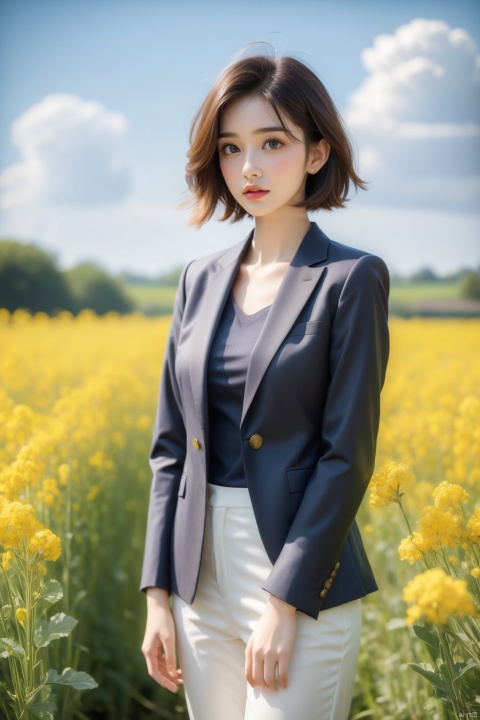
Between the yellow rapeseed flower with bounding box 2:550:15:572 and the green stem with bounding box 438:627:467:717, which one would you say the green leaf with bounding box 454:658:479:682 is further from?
the yellow rapeseed flower with bounding box 2:550:15:572

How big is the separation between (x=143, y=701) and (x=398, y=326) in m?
5.04

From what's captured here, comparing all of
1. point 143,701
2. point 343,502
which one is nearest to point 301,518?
point 343,502

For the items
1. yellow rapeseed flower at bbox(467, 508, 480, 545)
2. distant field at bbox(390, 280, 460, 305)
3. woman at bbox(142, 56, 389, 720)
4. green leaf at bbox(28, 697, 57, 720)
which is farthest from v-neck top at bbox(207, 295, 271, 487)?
distant field at bbox(390, 280, 460, 305)

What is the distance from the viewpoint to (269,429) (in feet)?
4.65

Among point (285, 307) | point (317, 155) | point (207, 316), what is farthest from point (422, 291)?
point (285, 307)

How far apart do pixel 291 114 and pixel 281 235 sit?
0.26 metres

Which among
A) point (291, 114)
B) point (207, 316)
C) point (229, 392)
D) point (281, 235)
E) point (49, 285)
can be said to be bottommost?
point (49, 285)

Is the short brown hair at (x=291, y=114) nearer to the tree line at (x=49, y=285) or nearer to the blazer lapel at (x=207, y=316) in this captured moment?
the blazer lapel at (x=207, y=316)

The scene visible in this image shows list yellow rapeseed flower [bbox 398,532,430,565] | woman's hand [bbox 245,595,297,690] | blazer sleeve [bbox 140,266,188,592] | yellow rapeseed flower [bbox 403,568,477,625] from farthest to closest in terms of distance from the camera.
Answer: blazer sleeve [bbox 140,266,188,592], yellow rapeseed flower [bbox 398,532,430,565], woman's hand [bbox 245,595,297,690], yellow rapeseed flower [bbox 403,568,477,625]

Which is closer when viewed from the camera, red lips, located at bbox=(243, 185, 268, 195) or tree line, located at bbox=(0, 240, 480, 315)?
red lips, located at bbox=(243, 185, 268, 195)

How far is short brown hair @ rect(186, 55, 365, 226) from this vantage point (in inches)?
59.4

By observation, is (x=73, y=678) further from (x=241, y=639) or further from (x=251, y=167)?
(x=251, y=167)

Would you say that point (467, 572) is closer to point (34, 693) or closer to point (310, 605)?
point (310, 605)

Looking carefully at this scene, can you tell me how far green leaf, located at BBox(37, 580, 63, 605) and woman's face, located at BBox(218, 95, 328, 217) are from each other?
0.92m
